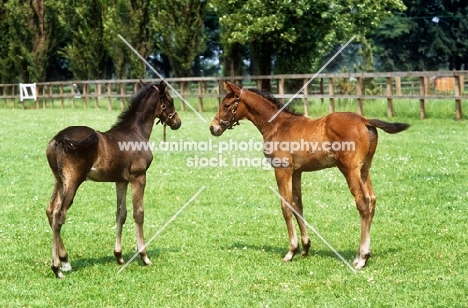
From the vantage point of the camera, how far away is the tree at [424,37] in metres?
58.4

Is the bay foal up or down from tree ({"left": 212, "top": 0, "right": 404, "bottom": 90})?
down

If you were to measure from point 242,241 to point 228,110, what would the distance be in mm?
1808

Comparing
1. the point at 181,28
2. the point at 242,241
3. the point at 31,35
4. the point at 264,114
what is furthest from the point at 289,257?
the point at 31,35

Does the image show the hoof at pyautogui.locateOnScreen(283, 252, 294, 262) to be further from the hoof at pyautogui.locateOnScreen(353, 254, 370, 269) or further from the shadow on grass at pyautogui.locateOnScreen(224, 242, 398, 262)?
the hoof at pyautogui.locateOnScreen(353, 254, 370, 269)

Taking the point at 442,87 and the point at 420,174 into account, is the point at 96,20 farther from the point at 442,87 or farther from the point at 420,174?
the point at 420,174

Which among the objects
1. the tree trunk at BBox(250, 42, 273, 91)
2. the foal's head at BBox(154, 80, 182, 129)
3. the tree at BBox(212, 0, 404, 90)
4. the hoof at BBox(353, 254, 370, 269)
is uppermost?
the tree at BBox(212, 0, 404, 90)

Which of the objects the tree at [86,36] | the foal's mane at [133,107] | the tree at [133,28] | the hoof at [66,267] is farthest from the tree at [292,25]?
the hoof at [66,267]

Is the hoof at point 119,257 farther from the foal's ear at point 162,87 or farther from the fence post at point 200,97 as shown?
the fence post at point 200,97

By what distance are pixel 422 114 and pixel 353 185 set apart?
16487mm

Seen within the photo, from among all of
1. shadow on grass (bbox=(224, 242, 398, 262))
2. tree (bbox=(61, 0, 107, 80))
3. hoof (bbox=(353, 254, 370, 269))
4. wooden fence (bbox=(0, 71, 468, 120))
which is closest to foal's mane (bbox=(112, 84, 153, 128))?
shadow on grass (bbox=(224, 242, 398, 262))

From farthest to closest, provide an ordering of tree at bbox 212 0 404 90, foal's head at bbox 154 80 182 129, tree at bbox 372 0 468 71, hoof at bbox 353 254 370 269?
tree at bbox 372 0 468 71, tree at bbox 212 0 404 90, foal's head at bbox 154 80 182 129, hoof at bbox 353 254 370 269

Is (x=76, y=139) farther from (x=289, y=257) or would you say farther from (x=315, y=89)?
(x=315, y=89)

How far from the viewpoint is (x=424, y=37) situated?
2356 inches

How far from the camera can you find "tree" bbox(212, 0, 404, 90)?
31203 mm
